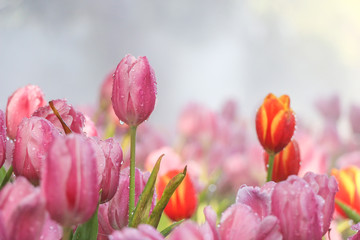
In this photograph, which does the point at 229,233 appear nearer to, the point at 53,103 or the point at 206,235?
the point at 206,235

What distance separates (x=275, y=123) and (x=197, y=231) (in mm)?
175

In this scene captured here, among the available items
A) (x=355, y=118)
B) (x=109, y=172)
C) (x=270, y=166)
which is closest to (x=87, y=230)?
(x=109, y=172)

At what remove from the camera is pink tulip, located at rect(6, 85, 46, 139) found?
13.3 inches

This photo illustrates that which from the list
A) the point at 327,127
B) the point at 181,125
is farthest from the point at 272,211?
the point at 327,127

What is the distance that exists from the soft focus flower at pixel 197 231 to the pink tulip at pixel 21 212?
5 centimetres

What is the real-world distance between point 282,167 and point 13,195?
226mm

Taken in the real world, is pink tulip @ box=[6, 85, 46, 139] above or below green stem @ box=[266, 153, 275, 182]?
above

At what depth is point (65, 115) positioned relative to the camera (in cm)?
30

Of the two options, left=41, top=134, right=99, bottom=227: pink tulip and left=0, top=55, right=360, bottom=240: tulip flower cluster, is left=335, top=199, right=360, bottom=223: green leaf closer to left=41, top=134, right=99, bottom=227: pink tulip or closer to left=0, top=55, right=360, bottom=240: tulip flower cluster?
left=0, top=55, right=360, bottom=240: tulip flower cluster

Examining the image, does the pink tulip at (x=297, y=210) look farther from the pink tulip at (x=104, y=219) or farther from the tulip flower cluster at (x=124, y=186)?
the pink tulip at (x=104, y=219)

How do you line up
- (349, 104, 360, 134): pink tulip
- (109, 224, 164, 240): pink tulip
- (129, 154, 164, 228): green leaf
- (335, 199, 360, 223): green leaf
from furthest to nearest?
(349, 104, 360, 134): pink tulip < (335, 199, 360, 223): green leaf < (129, 154, 164, 228): green leaf < (109, 224, 164, 240): pink tulip

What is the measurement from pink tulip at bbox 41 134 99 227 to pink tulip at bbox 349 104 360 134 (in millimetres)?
1417

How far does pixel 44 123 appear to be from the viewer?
0.84 ft

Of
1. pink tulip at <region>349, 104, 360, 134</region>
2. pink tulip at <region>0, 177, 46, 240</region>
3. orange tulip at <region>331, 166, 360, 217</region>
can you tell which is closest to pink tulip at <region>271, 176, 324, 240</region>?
pink tulip at <region>0, 177, 46, 240</region>
